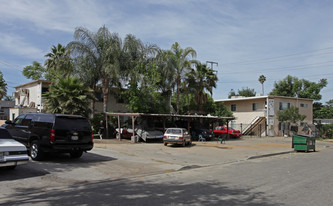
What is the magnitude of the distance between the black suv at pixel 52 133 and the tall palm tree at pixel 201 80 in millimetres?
21231

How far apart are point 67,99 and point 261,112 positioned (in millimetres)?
29543

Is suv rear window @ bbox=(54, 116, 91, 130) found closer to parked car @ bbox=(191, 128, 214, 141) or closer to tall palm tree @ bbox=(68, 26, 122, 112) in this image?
tall palm tree @ bbox=(68, 26, 122, 112)

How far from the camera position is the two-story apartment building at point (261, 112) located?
1636 inches

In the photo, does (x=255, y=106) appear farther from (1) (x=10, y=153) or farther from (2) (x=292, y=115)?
(1) (x=10, y=153)

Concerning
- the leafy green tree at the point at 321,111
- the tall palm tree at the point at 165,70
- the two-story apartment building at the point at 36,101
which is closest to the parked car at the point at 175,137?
the tall palm tree at the point at 165,70

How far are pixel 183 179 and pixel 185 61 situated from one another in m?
22.5

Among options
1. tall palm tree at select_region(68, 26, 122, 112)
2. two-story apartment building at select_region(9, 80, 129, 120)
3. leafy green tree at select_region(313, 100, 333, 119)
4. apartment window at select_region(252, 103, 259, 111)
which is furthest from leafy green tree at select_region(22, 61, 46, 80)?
leafy green tree at select_region(313, 100, 333, 119)

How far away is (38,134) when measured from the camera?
11.3 m

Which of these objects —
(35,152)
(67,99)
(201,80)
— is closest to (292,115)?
(201,80)

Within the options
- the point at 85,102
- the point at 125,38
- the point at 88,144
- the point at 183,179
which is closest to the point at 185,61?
the point at 125,38

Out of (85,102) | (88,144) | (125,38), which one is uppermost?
(125,38)

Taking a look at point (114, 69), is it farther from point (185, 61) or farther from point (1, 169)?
point (1, 169)

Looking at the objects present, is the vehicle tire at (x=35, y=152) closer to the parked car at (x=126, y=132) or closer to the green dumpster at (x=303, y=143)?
the parked car at (x=126, y=132)

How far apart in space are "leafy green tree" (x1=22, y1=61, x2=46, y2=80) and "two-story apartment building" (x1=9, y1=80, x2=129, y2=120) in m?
17.2
